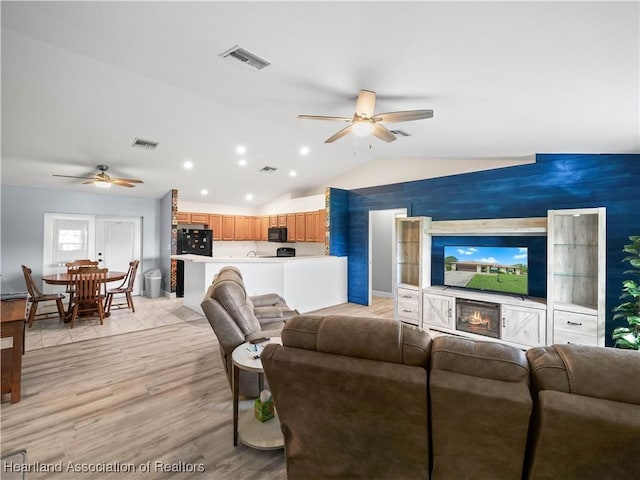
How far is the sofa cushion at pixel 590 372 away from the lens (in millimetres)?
973

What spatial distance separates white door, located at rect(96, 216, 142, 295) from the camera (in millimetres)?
6738

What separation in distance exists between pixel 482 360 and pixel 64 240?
805 cm

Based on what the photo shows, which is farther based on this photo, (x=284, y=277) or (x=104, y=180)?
(x=284, y=277)

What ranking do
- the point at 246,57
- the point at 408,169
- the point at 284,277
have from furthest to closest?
the point at 408,169 < the point at 284,277 < the point at 246,57

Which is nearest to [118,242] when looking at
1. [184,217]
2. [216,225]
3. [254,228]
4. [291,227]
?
[184,217]

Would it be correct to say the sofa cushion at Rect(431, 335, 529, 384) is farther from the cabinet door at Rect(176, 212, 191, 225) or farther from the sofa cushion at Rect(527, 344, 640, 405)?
the cabinet door at Rect(176, 212, 191, 225)

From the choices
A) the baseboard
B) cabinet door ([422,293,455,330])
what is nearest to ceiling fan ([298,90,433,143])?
cabinet door ([422,293,455,330])

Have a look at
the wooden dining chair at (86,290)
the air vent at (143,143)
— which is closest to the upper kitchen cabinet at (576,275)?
the air vent at (143,143)

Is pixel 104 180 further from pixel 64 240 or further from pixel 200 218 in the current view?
pixel 200 218

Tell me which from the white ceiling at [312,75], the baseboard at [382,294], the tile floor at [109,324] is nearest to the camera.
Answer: the white ceiling at [312,75]

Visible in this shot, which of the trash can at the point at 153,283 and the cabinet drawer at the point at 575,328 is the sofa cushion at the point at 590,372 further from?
the trash can at the point at 153,283

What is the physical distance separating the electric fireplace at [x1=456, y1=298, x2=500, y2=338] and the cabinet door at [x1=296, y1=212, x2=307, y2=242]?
380cm

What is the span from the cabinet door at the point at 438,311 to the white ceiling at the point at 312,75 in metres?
2.29

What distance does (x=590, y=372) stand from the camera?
3.34ft
